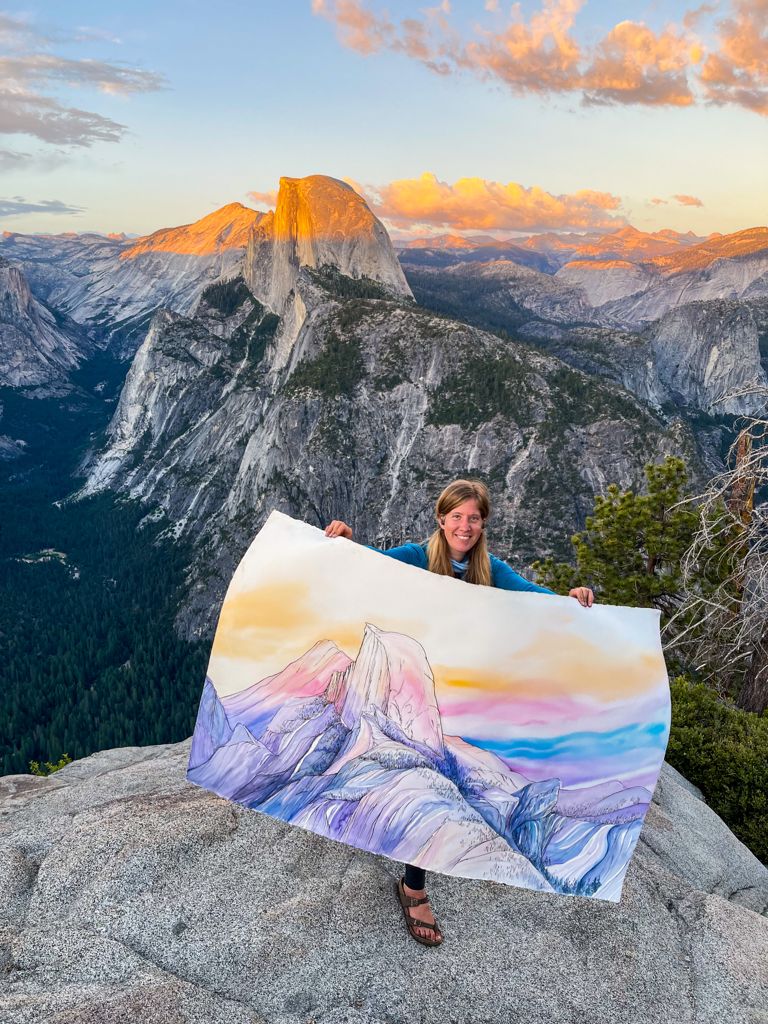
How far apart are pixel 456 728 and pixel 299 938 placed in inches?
106

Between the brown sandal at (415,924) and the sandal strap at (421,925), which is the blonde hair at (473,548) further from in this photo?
the sandal strap at (421,925)

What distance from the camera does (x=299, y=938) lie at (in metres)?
6.67

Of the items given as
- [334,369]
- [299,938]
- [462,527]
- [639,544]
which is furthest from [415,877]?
[334,369]

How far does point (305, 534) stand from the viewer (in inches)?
331

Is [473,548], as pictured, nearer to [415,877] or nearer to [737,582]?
[415,877]

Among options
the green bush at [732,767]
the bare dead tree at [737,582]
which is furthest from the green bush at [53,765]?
the bare dead tree at [737,582]

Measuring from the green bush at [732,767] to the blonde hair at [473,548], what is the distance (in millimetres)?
8469

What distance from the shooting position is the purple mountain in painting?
6715mm

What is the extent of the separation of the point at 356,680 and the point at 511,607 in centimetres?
196

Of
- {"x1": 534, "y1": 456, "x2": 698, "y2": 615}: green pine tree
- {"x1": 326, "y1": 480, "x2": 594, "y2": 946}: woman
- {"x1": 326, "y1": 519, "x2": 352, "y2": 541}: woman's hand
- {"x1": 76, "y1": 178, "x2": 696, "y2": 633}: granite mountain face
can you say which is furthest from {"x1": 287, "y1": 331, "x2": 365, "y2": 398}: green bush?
{"x1": 326, "y1": 480, "x2": 594, "y2": 946}: woman

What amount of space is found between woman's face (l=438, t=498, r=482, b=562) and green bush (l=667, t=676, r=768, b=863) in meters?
8.77

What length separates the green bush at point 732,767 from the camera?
40.6 ft

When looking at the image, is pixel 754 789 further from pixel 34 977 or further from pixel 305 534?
pixel 34 977

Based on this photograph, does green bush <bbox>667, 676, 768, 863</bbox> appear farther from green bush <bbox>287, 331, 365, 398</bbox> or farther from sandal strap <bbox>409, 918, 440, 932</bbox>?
green bush <bbox>287, 331, 365, 398</bbox>
